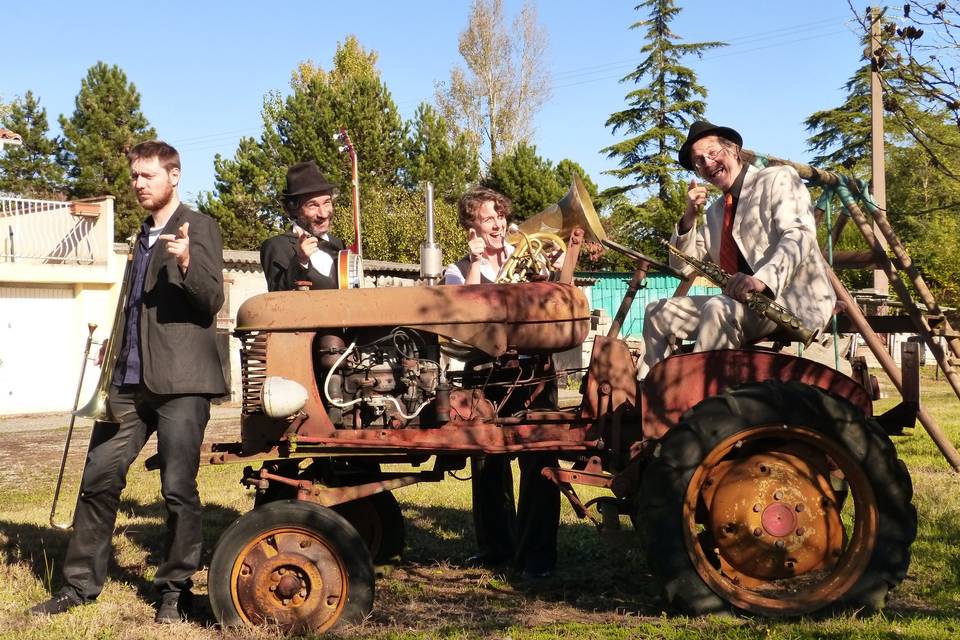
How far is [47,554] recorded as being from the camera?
5.44m

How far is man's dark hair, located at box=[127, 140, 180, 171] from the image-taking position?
4270mm

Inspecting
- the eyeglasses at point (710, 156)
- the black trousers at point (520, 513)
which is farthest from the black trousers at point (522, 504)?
the eyeglasses at point (710, 156)

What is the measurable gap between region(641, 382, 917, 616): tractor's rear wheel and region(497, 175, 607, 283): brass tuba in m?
1.36

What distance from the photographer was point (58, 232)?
68.7 feet

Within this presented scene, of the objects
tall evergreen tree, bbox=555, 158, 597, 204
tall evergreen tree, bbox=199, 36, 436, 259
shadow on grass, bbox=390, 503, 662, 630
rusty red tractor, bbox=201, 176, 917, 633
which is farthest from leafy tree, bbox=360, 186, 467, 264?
rusty red tractor, bbox=201, 176, 917, 633

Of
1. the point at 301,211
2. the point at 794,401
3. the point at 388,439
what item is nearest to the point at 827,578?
the point at 794,401

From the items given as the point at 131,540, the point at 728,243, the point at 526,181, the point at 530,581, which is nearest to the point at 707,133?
the point at 728,243

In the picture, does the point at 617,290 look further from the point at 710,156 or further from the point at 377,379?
the point at 377,379

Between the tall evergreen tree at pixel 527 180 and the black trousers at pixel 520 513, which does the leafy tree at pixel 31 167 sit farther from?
the black trousers at pixel 520 513

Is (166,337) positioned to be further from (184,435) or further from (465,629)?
(465,629)

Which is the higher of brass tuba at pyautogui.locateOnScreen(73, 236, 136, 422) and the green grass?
brass tuba at pyautogui.locateOnScreen(73, 236, 136, 422)

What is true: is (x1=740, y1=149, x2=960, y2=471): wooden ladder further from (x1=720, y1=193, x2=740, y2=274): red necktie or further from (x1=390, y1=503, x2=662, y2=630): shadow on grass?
(x1=390, y1=503, x2=662, y2=630): shadow on grass

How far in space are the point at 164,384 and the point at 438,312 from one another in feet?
3.99

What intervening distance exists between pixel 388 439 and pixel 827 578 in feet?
6.13
